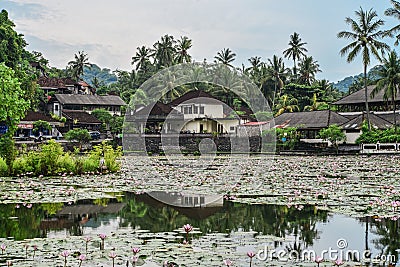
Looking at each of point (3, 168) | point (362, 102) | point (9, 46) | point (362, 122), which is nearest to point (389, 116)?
point (362, 102)

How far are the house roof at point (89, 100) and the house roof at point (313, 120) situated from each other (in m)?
21.9

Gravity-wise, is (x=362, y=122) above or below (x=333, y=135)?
above

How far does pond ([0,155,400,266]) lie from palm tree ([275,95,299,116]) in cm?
4181

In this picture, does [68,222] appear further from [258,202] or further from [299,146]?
[299,146]

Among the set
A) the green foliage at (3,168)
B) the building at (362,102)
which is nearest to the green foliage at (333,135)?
the building at (362,102)

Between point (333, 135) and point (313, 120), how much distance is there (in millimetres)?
6698

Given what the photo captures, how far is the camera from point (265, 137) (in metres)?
46.2

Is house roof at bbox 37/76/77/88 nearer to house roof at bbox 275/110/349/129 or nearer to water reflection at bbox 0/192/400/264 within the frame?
house roof at bbox 275/110/349/129

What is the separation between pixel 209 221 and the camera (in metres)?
9.75

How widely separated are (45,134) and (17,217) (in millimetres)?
41987

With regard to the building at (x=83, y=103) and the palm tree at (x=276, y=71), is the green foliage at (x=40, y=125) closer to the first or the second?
the building at (x=83, y=103)

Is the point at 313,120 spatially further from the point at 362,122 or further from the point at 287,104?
the point at 287,104

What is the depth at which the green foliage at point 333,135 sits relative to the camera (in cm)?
4141

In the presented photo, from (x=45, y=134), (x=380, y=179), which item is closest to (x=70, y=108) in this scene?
(x=45, y=134)
